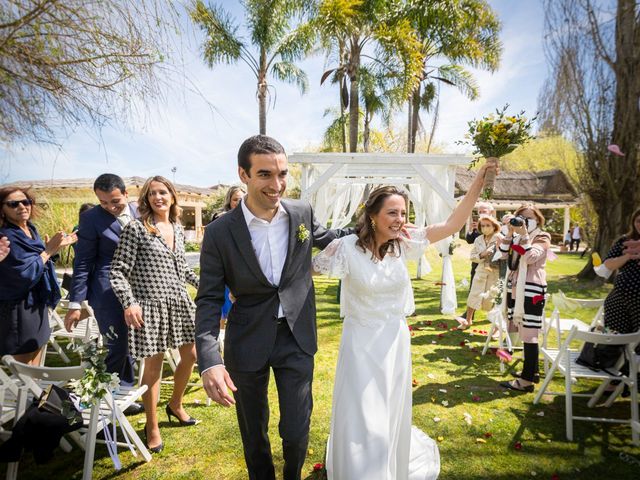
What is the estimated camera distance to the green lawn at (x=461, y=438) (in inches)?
120

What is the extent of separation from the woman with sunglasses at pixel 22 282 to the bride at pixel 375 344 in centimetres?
286

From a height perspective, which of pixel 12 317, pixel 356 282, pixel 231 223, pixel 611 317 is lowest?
pixel 611 317

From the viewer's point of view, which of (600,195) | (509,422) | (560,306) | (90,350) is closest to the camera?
(90,350)

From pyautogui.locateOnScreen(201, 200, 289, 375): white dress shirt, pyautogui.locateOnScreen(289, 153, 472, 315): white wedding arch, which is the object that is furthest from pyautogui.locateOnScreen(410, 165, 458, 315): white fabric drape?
pyautogui.locateOnScreen(201, 200, 289, 375): white dress shirt

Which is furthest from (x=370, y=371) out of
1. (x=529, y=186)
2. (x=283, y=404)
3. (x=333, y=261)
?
(x=529, y=186)

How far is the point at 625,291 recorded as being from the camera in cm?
398

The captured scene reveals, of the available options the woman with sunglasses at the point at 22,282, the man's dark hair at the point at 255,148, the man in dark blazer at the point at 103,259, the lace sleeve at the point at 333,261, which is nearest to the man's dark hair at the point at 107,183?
the man in dark blazer at the point at 103,259

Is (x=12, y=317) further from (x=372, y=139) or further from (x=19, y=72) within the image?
(x=372, y=139)

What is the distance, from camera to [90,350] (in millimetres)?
2514

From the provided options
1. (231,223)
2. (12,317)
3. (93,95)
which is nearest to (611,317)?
Result: (231,223)

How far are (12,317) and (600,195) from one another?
15.6 m

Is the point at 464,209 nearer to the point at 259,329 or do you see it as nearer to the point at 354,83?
the point at 259,329

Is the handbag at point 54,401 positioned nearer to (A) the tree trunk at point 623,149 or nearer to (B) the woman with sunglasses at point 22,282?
(B) the woman with sunglasses at point 22,282

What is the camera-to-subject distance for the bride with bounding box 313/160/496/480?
2465mm
